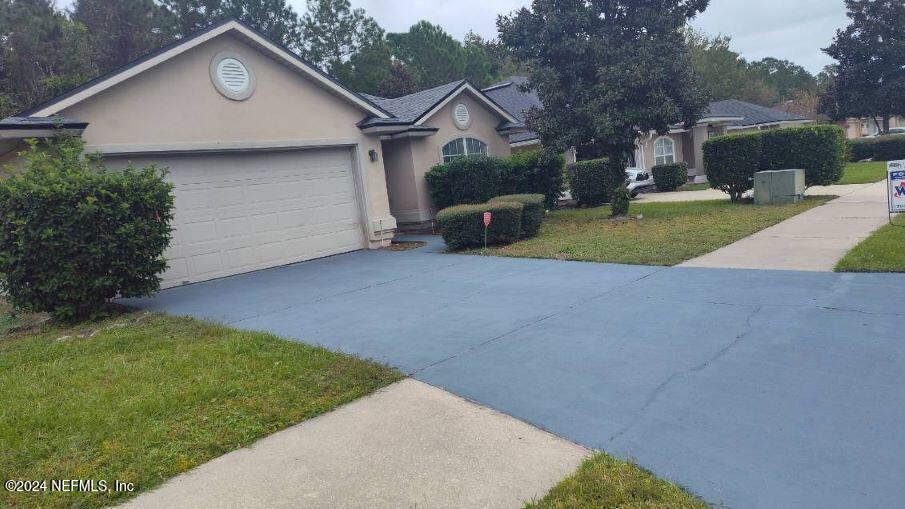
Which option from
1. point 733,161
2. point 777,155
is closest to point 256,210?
point 733,161

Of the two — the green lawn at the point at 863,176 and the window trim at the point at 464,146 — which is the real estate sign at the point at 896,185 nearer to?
the window trim at the point at 464,146

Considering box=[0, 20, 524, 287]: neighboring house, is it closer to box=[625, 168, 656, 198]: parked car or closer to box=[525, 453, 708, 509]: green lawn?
box=[525, 453, 708, 509]: green lawn

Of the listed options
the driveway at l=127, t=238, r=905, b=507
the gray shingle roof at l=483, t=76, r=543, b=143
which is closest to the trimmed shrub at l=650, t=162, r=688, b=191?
the gray shingle roof at l=483, t=76, r=543, b=143

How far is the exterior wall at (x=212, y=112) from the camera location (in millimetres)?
9703

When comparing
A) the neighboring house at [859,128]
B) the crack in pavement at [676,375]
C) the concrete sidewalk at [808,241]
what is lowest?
the crack in pavement at [676,375]

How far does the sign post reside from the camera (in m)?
9.84

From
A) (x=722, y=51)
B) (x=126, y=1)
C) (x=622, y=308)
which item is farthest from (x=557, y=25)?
(x=722, y=51)

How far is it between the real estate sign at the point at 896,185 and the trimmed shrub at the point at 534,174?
25.8ft

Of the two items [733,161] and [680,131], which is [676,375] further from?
[680,131]

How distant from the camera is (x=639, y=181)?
24.1 meters

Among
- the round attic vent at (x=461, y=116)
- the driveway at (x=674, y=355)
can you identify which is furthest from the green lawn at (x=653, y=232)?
the round attic vent at (x=461, y=116)

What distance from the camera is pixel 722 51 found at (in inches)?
1833

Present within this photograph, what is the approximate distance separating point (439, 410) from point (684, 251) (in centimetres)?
660

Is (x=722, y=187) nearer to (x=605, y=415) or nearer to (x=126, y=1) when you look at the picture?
(x=605, y=415)
